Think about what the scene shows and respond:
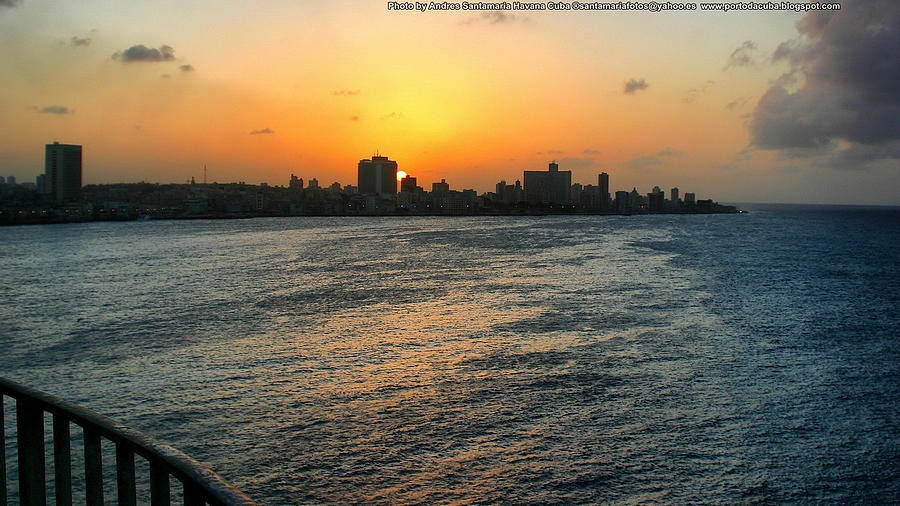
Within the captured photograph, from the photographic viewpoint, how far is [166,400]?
13.2 m

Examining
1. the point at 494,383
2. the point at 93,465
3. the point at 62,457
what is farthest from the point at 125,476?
the point at 494,383

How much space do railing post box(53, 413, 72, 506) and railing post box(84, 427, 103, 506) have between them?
10 cm

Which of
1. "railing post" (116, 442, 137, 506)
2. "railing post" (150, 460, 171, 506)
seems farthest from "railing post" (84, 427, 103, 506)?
"railing post" (150, 460, 171, 506)

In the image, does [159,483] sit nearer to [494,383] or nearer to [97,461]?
[97,461]

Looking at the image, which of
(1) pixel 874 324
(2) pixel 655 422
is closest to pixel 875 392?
(2) pixel 655 422

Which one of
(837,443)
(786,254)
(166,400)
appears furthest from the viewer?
(786,254)

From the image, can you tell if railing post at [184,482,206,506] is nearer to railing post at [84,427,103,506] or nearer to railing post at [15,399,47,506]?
railing post at [84,427,103,506]

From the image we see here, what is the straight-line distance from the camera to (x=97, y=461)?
278 cm

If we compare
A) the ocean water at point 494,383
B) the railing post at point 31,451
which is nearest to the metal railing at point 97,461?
the railing post at point 31,451

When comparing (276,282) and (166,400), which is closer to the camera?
(166,400)

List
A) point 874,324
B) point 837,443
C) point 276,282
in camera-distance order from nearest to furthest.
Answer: point 837,443
point 874,324
point 276,282

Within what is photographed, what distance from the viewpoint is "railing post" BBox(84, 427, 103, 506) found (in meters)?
2.69

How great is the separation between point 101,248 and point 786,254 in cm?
6505

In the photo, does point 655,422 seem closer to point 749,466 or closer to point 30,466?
point 749,466
